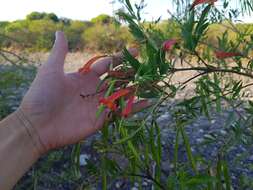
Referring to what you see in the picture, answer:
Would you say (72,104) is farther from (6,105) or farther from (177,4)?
(6,105)

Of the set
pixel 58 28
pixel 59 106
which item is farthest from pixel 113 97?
pixel 58 28

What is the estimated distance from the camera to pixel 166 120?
2.48 m

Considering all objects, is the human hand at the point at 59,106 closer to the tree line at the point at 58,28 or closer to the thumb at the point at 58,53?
the thumb at the point at 58,53

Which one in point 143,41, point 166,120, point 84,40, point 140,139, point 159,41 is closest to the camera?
point 143,41

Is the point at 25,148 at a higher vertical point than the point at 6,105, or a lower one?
higher

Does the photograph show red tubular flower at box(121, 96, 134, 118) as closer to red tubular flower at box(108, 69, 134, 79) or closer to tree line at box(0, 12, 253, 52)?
red tubular flower at box(108, 69, 134, 79)

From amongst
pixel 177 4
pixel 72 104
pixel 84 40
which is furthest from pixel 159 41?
pixel 84 40

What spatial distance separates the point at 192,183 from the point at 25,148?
535 mm

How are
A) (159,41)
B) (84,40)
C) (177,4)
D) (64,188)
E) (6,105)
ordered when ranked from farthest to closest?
(84,40) → (6,105) → (64,188) → (177,4) → (159,41)

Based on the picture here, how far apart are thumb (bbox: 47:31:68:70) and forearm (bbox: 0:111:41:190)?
0.49ft

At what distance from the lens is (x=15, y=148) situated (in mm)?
1124

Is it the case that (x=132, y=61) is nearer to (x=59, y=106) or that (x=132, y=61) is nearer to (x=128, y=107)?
(x=128, y=107)

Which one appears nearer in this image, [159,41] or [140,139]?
[140,139]

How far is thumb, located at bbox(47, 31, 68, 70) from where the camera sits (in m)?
1.18
